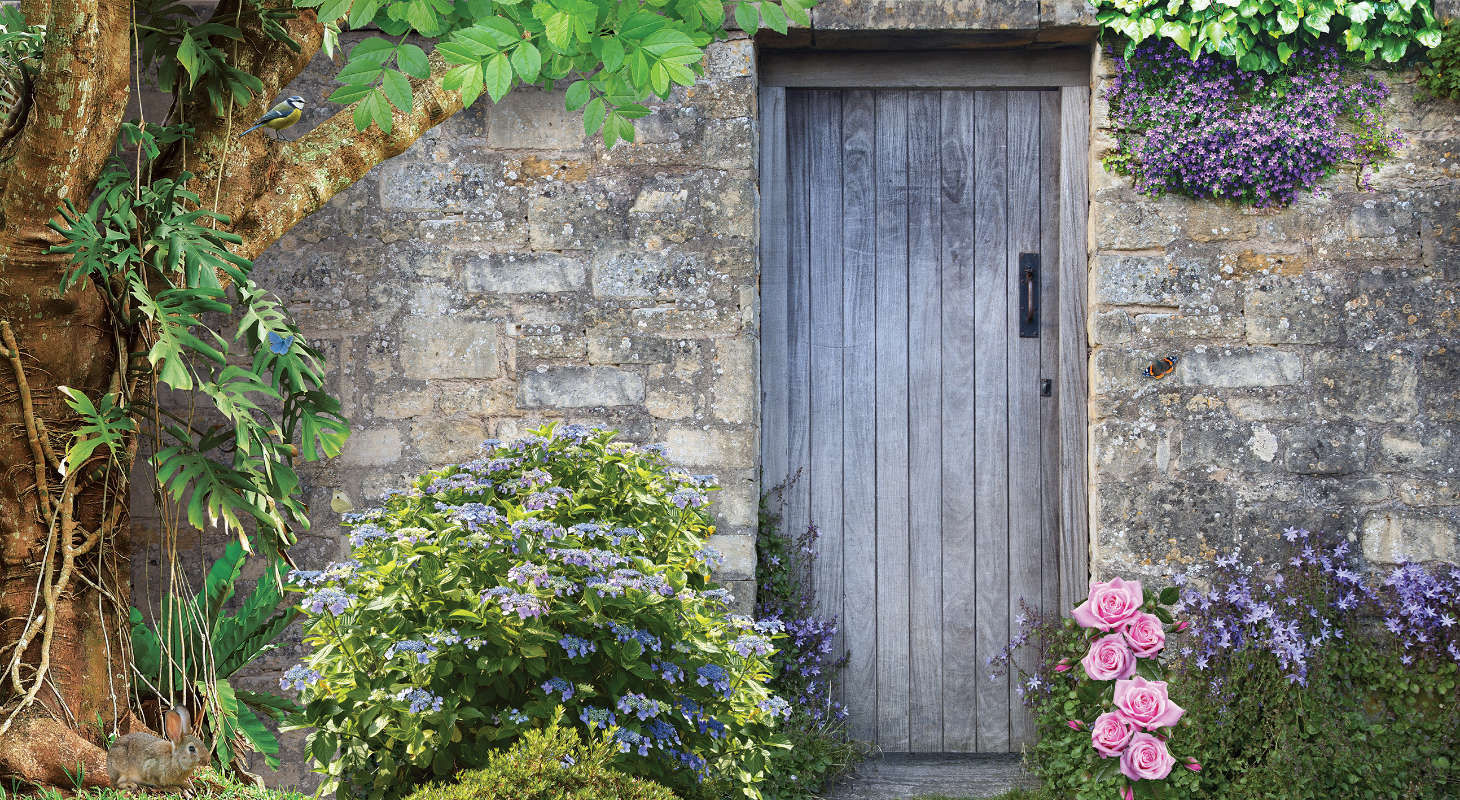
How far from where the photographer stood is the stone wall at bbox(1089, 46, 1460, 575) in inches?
137

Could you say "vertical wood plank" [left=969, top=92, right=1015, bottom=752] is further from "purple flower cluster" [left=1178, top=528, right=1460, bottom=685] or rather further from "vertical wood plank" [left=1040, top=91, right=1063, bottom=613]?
"purple flower cluster" [left=1178, top=528, right=1460, bottom=685]

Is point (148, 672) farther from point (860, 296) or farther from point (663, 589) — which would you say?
point (860, 296)

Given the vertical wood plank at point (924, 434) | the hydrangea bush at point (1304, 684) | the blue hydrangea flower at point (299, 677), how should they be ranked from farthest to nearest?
the vertical wood plank at point (924, 434), the hydrangea bush at point (1304, 684), the blue hydrangea flower at point (299, 677)

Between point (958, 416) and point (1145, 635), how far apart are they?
51.7 inches

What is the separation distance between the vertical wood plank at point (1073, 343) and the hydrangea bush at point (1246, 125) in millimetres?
209

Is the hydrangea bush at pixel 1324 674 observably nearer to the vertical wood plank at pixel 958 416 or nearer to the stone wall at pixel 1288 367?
the stone wall at pixel 1288 367

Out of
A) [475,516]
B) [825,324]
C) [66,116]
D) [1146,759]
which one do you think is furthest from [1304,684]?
[66,116]

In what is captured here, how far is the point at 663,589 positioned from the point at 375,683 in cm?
64

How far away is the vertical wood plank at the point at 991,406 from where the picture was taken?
3822 mm

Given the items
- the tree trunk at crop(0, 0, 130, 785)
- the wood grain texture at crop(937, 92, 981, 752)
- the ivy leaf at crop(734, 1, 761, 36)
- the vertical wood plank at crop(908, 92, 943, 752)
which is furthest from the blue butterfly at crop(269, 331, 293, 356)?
the wood grain texture at crop(937, 92, 981, 752)

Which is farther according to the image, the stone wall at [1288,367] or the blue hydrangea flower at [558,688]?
the stone wall at [1288,367]

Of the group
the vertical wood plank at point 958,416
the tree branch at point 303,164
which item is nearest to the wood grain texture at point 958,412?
the vertical wood plank at point 958,416

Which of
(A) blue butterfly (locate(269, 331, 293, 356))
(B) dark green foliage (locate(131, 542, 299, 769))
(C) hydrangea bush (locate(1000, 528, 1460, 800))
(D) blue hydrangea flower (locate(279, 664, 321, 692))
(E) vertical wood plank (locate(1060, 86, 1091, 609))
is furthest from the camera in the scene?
(E) vertical wood plank (locate(1060, 86, 1091, 609))

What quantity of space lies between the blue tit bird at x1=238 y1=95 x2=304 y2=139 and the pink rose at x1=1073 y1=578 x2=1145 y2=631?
246cm
